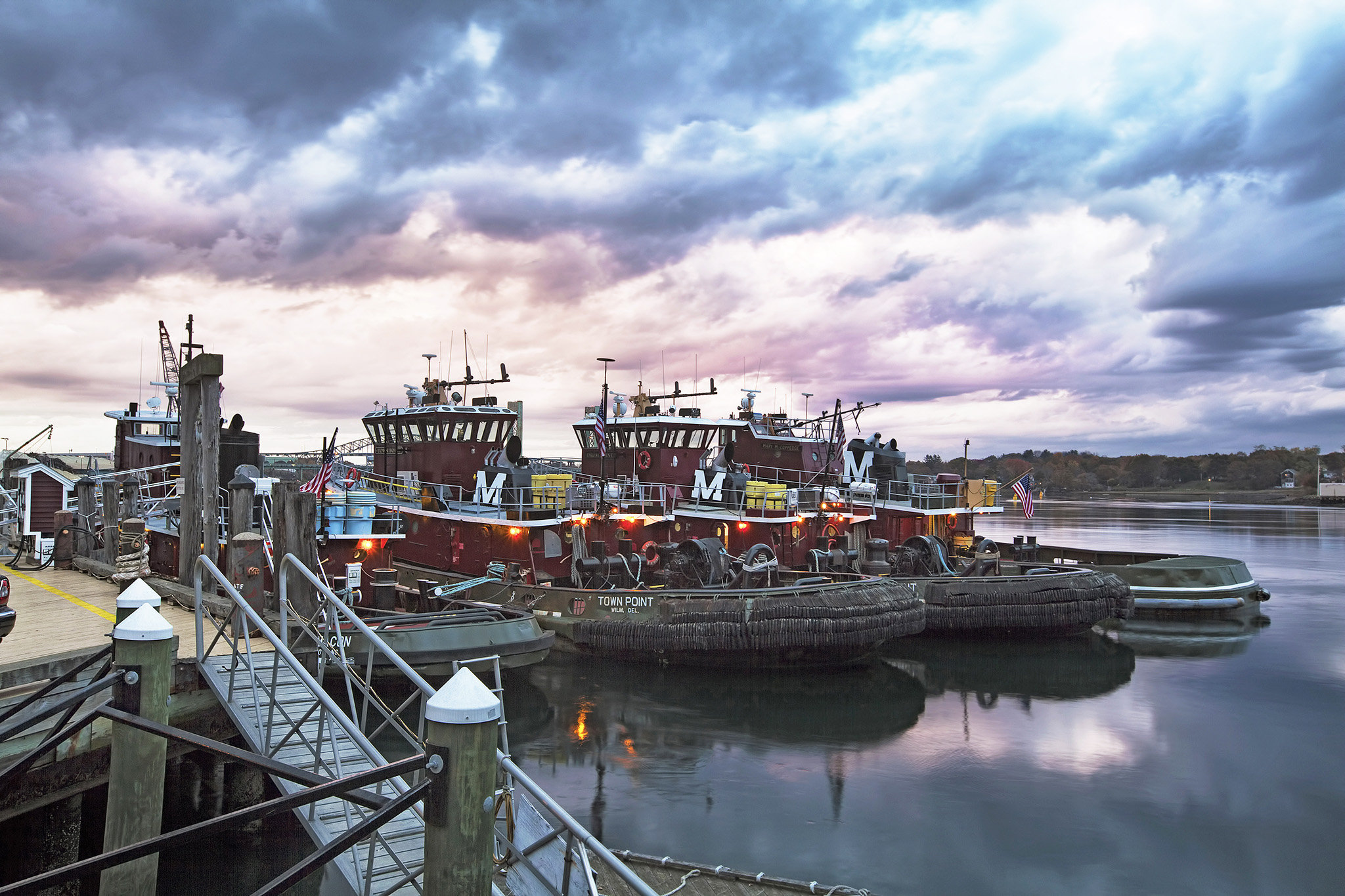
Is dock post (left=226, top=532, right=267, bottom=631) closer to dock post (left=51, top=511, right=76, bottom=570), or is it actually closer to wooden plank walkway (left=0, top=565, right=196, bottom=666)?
wooden plank walkway (left=0, top=565, right=196, bottom=666)

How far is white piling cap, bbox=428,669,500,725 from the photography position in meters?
3.98

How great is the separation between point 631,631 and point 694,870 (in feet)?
35.3

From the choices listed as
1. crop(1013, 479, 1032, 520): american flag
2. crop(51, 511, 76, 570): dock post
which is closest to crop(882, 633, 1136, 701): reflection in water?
crop(1013, 479, 1032, 520): american flag

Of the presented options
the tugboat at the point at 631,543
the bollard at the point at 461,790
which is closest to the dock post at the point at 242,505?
the tugboat at the point at 631,543

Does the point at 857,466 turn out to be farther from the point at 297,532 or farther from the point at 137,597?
the point at 137,597

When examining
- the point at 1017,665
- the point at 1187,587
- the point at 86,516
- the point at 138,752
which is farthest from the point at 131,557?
the point at 1187,587

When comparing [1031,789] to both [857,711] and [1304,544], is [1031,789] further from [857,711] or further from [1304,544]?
[1304,544]

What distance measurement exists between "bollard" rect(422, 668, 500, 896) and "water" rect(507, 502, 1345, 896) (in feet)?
21.8

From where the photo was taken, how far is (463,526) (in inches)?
904

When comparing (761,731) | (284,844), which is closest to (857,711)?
(761,731)

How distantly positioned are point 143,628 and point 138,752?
1.31 meters

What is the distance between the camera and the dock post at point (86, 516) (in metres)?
17.0

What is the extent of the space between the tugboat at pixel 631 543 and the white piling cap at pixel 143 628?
13.1 m

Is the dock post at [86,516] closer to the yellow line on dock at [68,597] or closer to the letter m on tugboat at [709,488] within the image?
the yellow line on dock at [68,597]
